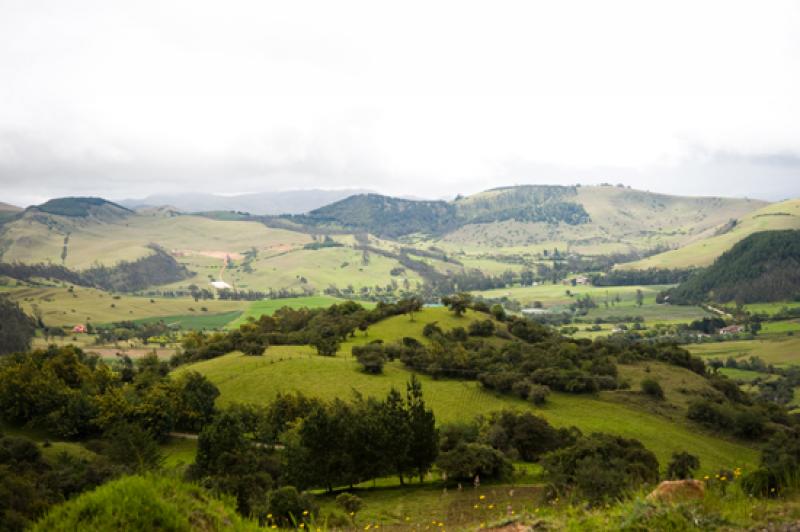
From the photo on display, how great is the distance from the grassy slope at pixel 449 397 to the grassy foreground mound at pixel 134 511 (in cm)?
6634

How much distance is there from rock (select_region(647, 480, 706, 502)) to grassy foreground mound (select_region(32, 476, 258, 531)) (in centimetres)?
782

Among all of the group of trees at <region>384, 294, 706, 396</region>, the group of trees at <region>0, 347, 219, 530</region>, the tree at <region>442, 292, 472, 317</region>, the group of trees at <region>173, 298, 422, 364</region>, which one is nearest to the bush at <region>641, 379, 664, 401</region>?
the group of trees at <region>384, 294, 706, 396</region>

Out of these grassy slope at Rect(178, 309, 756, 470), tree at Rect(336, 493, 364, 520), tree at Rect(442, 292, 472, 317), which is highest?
tree at Rect(442, 292, 472, 317)

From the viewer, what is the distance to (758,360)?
461ft

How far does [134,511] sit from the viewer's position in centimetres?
855

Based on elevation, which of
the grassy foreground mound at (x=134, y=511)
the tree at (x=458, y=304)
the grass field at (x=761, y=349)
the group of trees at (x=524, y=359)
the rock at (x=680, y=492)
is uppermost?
the grassy foreground mound at (x=134, y=511)

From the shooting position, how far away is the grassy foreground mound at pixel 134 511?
834 cm

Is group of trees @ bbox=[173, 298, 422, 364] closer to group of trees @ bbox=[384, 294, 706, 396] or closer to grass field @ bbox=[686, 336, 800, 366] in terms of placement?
group of trees @ bbox=[384, 294, 706, 396]

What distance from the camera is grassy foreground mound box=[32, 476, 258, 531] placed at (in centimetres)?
834

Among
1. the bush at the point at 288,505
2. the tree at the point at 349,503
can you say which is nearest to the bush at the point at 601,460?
the tree at the point at 349,503

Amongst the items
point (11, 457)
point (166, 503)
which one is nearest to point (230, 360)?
point (11, 457)

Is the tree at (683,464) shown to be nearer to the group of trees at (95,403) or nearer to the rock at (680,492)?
the rock at (680,492)

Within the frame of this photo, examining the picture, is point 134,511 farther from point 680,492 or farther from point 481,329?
point 481,329

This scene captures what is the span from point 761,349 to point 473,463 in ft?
483
